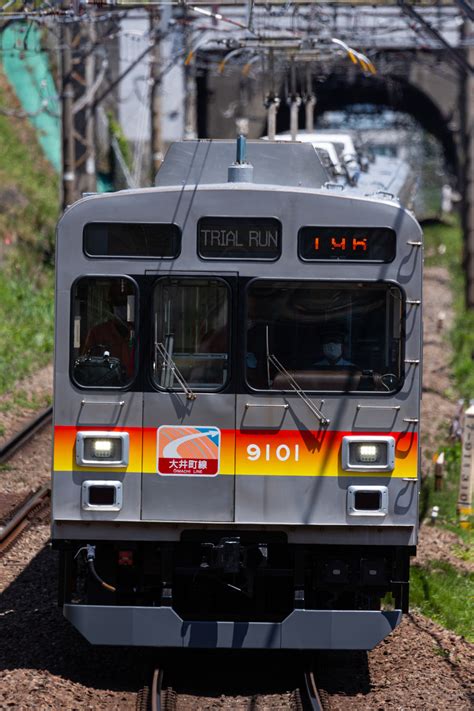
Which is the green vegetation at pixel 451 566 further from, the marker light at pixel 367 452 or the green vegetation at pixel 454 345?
the marker light at pixel 367 452

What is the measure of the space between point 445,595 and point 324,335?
3189mm

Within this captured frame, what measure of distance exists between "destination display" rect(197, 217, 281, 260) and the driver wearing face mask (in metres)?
0.59

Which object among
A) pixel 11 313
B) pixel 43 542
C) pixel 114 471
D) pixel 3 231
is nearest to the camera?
pixel 114 471

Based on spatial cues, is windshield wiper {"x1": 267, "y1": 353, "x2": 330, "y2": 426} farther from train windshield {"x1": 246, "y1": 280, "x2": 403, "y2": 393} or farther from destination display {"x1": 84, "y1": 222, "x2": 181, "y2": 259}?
destination display {"x1": 84, "y1": 222, "x2": 181, "y2": 259}

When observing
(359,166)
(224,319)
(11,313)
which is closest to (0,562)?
(224,319)

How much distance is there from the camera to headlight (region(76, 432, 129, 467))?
7156 mm

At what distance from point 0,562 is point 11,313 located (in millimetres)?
12407

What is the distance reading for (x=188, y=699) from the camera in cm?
745

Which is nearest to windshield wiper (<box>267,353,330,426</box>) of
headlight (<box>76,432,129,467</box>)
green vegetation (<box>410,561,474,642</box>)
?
headlight (<box>76,432,129,467</box>)

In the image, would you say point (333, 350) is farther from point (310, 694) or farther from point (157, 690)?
point (157, 690)

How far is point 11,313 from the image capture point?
2195cm

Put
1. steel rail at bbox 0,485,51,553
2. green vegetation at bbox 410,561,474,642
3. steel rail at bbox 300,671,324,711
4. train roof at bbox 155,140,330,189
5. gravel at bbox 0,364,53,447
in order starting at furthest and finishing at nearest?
gravel at bbox 0,364,53,447, steel rail at bbox 0,485,51,553, green vegetation at bbox 410,561,474,642, train roof at bbox 155,140,330,189, steel rail at bbox 300,671,324,711

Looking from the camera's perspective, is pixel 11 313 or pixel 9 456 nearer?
pixel 9 456

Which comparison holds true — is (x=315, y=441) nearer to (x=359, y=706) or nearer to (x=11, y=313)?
(x=359, y=706)
